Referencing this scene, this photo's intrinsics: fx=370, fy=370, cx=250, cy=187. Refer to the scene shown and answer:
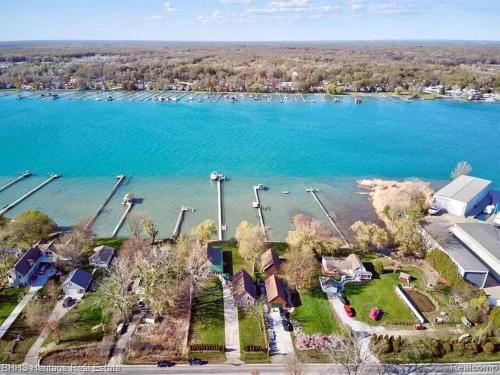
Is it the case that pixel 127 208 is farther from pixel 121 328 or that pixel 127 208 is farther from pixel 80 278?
pixel 121 328

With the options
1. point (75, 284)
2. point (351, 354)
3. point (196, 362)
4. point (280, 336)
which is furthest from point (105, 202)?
point (351, 354)

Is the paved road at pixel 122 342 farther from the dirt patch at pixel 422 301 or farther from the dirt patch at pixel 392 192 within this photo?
the dirt patch at pixel 392 192

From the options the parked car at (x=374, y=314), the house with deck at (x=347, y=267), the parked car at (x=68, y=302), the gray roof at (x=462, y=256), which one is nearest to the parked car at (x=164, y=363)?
the parked car at (x=68, y=302)


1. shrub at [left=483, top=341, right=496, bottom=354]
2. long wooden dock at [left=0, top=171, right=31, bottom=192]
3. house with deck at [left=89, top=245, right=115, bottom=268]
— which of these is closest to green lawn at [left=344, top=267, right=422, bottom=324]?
shrub at [left=483, top=341, right=496, bottom=354]

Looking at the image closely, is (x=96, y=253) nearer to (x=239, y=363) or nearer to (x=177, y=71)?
(x=239, y=363)

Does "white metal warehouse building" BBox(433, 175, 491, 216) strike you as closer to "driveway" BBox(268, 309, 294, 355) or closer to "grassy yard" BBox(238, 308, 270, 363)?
"driveway" BBox(268, 309, 294, 355)

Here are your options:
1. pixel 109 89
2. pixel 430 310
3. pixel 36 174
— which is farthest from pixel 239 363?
pixel 109 89
